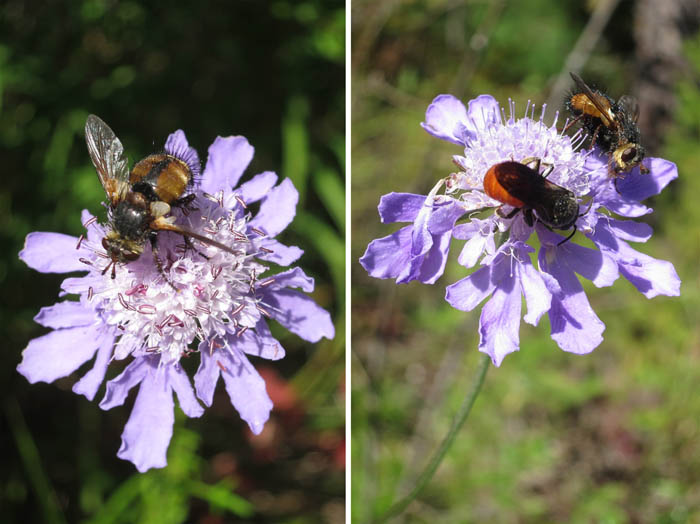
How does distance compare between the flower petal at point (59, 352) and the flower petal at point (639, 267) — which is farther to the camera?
the flower petal at point (59, 352)

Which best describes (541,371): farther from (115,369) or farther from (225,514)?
(115,369)

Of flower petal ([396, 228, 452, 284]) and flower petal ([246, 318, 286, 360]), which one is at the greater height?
flower petal ([396, 228, 452, 284])

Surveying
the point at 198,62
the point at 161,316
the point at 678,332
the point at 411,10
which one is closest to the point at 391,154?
the point at 411,10

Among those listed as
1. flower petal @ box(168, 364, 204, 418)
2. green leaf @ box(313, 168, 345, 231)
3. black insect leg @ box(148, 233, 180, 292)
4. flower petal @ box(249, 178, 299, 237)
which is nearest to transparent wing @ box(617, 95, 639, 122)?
flower petal @ box(249, 178, 299, 237)

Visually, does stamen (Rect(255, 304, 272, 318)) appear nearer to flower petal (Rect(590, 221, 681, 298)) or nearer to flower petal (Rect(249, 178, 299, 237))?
flower petal (Rect(249, 178, 299, 237))

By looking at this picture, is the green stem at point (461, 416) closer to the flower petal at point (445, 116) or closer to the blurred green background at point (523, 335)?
the flower petal at point (445, 116)

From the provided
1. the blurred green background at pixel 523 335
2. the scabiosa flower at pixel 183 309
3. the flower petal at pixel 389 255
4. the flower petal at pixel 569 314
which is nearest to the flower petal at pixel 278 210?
the scabiosa flower at pixel 183 309
